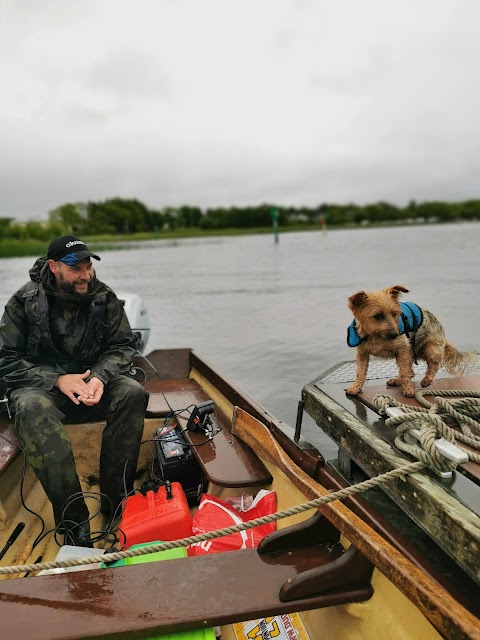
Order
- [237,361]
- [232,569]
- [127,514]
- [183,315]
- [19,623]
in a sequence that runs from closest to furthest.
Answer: [19,623] < [232,569] < [127,514] < [237,361] < [183,315]

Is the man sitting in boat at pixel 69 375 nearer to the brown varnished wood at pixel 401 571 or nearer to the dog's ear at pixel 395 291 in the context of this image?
the brown varnished wood at pixel 401 571

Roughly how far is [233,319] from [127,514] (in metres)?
14.8

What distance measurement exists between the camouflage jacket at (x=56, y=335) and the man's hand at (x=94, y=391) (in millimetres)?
73

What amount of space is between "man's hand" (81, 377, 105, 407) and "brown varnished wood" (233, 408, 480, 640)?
1.64m

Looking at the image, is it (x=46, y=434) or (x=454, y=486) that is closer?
(x=454, y=486)

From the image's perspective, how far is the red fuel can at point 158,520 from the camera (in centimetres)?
294

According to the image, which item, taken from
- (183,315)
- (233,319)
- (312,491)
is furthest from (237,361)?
(312,491)

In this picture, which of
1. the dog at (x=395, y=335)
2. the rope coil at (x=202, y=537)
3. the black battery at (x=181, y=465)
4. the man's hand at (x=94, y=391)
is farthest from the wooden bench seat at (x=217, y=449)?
the rope coil at (x=202, y=537)

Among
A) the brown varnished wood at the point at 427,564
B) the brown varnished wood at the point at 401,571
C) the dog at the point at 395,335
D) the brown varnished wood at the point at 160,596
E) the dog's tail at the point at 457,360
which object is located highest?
the dog at the point at 395,335

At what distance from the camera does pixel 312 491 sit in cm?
235

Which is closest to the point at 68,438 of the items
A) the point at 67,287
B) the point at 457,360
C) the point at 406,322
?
the point at 67,287

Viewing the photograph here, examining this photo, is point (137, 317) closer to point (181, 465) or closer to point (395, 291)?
point (181, 465)

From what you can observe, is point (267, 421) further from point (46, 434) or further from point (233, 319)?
point (233, 319)

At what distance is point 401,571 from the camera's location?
1675 mm
